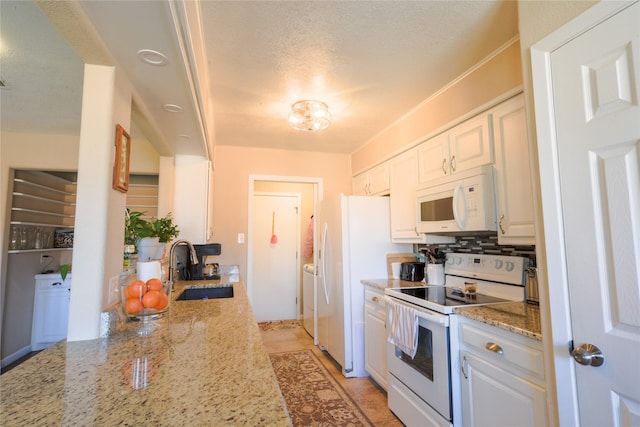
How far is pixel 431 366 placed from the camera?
5.98 ft

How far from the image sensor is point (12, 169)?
3.02 m

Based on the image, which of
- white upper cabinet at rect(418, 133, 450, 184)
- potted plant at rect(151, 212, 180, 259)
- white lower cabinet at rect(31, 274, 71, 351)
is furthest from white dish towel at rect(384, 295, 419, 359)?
white lower cabinet at rect(31, 274, 71, 351)

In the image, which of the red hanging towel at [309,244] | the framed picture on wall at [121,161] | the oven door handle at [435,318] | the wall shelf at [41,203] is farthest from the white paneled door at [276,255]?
the framed picture on wall at [121,161]

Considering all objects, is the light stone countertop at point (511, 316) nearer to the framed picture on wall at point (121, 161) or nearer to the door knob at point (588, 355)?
the door knob at point (588, 355)

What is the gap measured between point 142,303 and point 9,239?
116 inches

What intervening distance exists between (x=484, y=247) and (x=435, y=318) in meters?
0.82

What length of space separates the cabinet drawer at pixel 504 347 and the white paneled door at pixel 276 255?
3384 millimetres

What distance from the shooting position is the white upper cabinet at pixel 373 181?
10.2 ft

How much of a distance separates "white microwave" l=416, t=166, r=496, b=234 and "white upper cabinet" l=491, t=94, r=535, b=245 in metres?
0.06

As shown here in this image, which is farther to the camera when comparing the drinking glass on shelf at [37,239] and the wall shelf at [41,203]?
the drinking glass on shelf at [37,239]

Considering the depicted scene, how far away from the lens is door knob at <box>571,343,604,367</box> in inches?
38.3

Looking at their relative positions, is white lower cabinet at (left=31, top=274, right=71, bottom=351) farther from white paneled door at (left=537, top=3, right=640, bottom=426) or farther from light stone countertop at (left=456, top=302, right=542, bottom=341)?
white paneled door at (left=537, top=3, right=640, bottom=426)

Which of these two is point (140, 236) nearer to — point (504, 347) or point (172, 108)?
point (172, 108)

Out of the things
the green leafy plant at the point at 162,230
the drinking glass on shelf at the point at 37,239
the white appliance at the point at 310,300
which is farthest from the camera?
the white appliance at the point at 310,300
